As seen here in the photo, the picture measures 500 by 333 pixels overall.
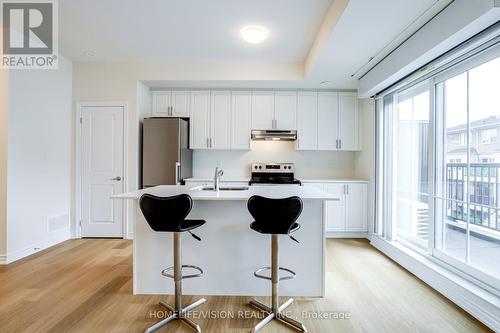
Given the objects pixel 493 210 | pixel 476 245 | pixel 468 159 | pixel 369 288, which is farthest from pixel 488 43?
pixel 369 288

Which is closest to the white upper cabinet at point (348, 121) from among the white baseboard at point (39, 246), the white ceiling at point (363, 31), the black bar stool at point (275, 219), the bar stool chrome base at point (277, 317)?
the white ceiling at point (363, 31)

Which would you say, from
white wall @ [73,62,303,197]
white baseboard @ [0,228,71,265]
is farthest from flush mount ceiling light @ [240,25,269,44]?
white baseboard @ [0,228,71,265]

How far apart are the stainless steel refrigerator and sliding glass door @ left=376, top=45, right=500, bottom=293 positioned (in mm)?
3253

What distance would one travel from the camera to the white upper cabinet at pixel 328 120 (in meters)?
4.49

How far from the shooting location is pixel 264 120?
4.49 m

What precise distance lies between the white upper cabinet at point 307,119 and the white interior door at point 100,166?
3.01m

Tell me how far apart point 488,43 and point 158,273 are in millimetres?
3503

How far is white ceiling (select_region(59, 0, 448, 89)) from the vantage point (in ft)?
7.81

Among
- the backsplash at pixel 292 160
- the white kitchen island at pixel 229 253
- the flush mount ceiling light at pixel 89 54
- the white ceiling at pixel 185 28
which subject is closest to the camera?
the white kitchen island at pixel 229 253

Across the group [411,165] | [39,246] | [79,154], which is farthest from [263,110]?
[39,246]

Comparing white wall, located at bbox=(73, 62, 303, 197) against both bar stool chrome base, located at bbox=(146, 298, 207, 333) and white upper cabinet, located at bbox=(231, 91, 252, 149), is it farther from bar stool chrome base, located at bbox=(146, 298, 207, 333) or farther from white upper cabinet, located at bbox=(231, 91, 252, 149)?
bar stool chrome base, located at bbox=(146, 298, 207, 333)

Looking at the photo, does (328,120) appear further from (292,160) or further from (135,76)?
(135,76)

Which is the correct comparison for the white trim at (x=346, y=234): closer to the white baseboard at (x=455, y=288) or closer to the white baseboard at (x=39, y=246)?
the white baseboard at (x=455, y=288)

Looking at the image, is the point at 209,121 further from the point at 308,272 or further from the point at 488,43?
the point at 488,43
